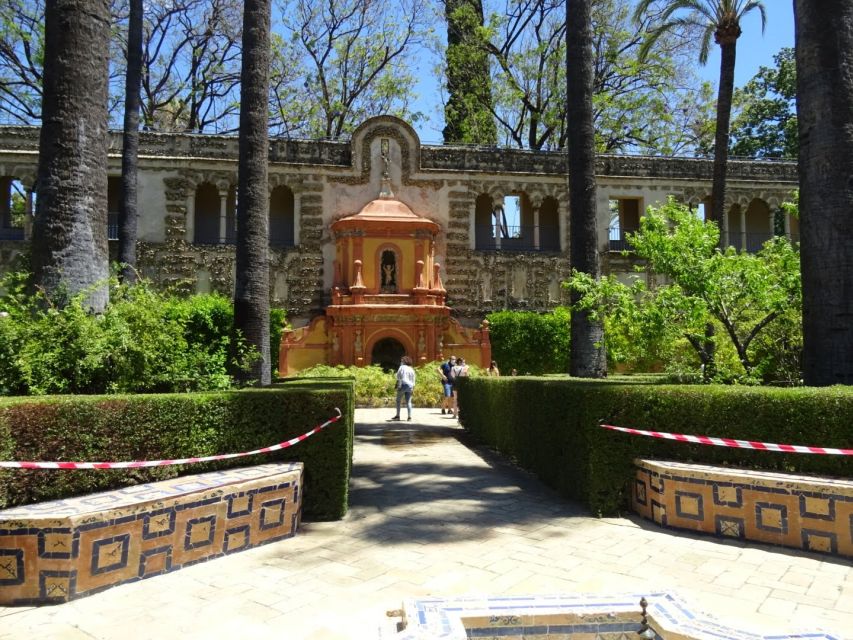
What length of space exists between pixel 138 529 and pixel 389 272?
67.4ft

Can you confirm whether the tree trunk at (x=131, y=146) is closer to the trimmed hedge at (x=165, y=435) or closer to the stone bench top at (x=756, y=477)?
the trimmed hedge at (x=165, y=435)

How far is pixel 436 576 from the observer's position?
15.9 feet

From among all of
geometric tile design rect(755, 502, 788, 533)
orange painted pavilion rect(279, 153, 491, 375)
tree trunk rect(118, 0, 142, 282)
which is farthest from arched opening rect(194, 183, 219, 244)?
geometric tile design rect(755, 502, 788, 533)

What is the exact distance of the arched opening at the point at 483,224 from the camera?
93.3ft

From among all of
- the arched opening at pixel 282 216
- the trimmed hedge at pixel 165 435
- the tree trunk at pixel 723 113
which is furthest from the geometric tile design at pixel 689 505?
the arched opening at pixel 282 216

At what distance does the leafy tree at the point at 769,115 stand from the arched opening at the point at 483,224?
14.8m

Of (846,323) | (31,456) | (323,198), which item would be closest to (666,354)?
(846,323)

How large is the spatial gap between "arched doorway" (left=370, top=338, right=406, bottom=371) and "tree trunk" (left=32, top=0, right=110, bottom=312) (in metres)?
17.7

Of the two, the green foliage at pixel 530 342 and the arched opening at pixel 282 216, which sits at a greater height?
the arched opening at pixel 282 216

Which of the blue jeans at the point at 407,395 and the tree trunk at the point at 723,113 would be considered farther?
the blue jeans at the point at 407,395

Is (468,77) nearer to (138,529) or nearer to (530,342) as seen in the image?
(530,342)

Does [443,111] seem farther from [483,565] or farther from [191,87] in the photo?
[483,565]

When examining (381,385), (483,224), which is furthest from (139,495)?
(483,224)

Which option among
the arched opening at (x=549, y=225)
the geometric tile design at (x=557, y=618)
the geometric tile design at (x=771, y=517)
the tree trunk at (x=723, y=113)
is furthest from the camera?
the arched opening at (x=549, y=225)
